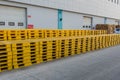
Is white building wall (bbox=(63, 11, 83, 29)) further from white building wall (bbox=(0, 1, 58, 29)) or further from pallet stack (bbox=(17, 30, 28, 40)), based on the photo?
pallet stack (bbox=(17, 30, 28, 40))

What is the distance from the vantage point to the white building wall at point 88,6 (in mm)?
14234

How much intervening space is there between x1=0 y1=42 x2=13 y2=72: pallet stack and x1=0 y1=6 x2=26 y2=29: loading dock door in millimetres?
4785

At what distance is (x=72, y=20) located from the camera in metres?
17.8

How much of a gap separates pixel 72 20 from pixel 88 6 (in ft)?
14.5

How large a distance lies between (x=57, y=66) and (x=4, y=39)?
2553 millimetres

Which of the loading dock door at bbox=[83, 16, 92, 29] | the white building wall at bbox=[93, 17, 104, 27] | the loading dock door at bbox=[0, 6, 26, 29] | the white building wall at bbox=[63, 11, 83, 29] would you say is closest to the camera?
the loading dock door at bbox=[0, 6, 26, 29]

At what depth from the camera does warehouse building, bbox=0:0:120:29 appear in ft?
37.5

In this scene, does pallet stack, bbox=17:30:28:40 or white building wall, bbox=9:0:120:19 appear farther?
white building wall, bbox=9:0:120:19

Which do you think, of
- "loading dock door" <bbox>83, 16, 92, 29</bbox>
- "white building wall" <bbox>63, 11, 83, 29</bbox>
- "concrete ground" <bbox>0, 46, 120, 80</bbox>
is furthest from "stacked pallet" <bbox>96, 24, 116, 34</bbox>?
"concrete ground" <bbox>0, 46, 120, 80</bbox>

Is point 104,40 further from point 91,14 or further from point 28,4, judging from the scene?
point 91,14

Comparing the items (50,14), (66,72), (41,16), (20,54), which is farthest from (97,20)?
(66,72)

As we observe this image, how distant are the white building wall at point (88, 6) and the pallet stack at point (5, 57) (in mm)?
6026

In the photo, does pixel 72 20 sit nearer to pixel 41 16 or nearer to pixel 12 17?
pixel 41 16

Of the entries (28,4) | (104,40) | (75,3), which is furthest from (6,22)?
(75,3)
